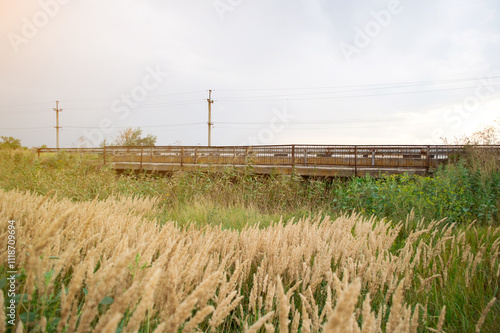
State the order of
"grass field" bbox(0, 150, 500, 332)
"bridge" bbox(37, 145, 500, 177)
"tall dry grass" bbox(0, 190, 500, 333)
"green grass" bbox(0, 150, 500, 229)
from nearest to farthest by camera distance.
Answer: "tall dry grass" bbox(0, 190, 500, 333) → "grass field" bbox(0, 150, 500, 332) → "green grass" bbox(0, 150, 500, 229) → "bridge" bbox(37, 145, 500, 177)

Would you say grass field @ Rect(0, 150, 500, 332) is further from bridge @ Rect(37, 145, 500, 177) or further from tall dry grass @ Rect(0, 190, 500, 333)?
bridge @ Rect(37, 145, 500, 177)

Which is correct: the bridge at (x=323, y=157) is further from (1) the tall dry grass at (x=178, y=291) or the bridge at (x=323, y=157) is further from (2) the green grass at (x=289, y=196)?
(1) the tall dry grass at (x=178, y=291)

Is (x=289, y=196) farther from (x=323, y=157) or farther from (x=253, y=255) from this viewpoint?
(x=323, y=157)

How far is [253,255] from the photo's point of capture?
84.3 inches

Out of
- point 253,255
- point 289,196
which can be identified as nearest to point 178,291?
point 253,255

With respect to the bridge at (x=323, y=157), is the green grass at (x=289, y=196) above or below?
below

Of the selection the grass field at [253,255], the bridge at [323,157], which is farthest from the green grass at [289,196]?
the bridge at [323,157]

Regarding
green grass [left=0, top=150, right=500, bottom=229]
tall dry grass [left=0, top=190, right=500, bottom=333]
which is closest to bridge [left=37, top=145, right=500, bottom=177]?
green grass [left=0, top=150, right=500, bottom=229]

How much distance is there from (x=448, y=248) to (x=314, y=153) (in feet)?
50.8

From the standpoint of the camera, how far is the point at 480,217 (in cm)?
603

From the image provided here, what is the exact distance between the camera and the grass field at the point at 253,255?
902 mm

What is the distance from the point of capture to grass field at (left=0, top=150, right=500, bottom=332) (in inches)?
35.5

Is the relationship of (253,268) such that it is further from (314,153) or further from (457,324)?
(314,153)

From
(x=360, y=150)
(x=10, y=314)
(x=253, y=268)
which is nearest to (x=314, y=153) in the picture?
(x=360, y=150)
